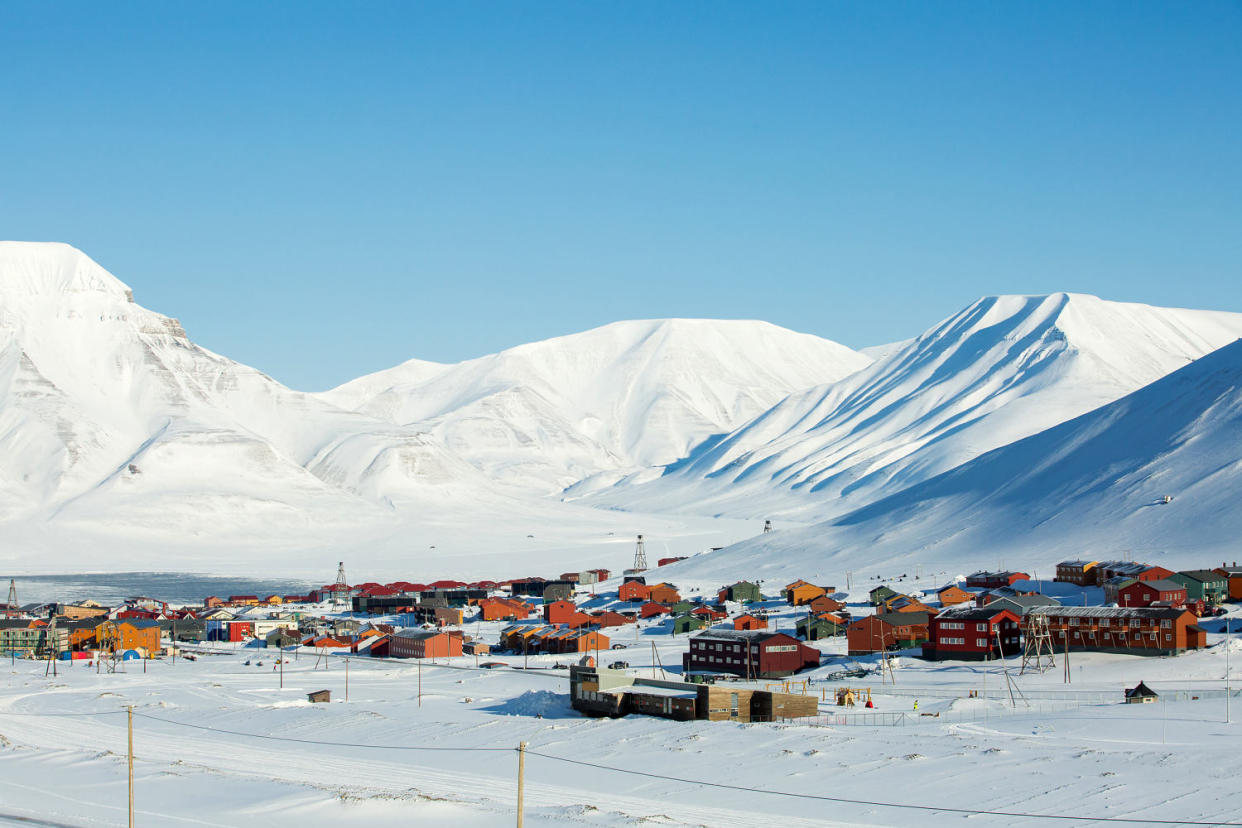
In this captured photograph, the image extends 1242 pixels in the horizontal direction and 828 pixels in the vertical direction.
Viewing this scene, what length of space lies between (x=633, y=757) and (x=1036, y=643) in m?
25.5

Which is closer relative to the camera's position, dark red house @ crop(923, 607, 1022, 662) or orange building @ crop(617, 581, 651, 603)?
dark red house @ crop(923, 607, 1022, 662)

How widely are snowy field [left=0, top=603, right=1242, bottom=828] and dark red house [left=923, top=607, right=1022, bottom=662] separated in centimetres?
173

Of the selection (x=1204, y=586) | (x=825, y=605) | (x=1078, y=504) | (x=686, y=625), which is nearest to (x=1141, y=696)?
(x=1204, y=586)

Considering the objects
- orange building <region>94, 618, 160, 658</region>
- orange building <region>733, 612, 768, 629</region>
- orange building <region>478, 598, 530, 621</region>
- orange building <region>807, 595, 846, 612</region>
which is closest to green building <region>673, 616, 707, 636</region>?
orange building <region>733, 612, 768, 629</region>

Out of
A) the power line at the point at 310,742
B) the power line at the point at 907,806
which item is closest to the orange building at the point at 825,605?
the power line at the point at 310,742

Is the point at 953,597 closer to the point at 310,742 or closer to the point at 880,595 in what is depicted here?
the point at 880,595

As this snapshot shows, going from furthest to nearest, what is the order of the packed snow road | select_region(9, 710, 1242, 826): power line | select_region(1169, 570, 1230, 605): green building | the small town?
select_region(1169, 570, 1230, 605): green building < the small town < the packed snow road < select_region(9, 710, 1242, 826): power line

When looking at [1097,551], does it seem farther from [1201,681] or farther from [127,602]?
[127,602]

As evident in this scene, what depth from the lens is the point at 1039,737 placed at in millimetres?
39000

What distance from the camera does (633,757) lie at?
40.2 metres

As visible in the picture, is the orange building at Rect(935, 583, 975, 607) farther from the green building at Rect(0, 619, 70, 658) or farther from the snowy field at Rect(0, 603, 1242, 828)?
the green building at Rect(0, 619, 70, 658)

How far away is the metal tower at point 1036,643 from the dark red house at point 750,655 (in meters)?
9.68

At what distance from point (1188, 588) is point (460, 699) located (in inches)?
1620

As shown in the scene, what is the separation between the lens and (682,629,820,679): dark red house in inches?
2384
